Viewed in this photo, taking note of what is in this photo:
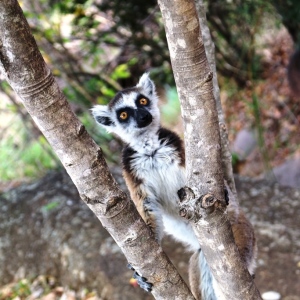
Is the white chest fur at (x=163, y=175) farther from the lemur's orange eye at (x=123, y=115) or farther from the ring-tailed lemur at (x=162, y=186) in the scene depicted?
the lemur's orange eye at (x=123, y=115)

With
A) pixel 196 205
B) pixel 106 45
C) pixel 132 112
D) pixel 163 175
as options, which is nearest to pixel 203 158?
pixel 196 205

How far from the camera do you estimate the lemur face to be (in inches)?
135

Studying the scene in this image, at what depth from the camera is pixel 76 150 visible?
182 centimetres

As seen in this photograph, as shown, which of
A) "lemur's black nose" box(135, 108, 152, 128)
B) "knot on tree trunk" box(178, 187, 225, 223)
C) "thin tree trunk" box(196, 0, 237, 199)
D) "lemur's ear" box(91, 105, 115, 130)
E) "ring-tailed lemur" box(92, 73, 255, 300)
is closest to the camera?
"knot on tree trunk" box(178, 187, 225, 223)

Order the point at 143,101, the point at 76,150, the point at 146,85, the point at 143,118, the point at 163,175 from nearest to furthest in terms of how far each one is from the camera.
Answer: the point at 76,150, the point at 163,175, the point at 143,118, the point at 143,101, the point at 146,85

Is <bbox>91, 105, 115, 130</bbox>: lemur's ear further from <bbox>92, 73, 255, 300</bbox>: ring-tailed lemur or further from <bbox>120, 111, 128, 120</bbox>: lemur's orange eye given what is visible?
<bbox>92, 73, 255, 300</bbox>: ring-tailed lemur

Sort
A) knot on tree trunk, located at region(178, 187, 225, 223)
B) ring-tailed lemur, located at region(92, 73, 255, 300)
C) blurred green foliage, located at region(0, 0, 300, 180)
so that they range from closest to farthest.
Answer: knot on tree trunk, located at region(178, 187, 225, 223) → ring-tailed lemur, located at region(92, 73, 255, 300) → blurred green foliage, located at region(0, 0, 300, 180)

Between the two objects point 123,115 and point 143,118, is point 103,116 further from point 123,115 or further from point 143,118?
point 143,118

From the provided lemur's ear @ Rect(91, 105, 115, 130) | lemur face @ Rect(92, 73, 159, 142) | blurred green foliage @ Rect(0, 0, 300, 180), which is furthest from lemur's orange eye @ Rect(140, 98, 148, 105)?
blurred green foliage @ Rect(0, 0, 300, 180)

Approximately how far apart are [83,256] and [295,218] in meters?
2.56

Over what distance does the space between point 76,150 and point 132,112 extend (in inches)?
70.6

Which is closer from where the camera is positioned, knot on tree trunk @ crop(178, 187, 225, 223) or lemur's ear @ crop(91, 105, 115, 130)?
knot on tree trunk @ crop(178, 187, 225, 223)

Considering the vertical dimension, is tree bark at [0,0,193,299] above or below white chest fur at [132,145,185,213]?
above

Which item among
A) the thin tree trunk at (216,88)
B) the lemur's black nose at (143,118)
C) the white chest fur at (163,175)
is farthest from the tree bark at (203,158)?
A: the lemur's black nose at (143,118)
